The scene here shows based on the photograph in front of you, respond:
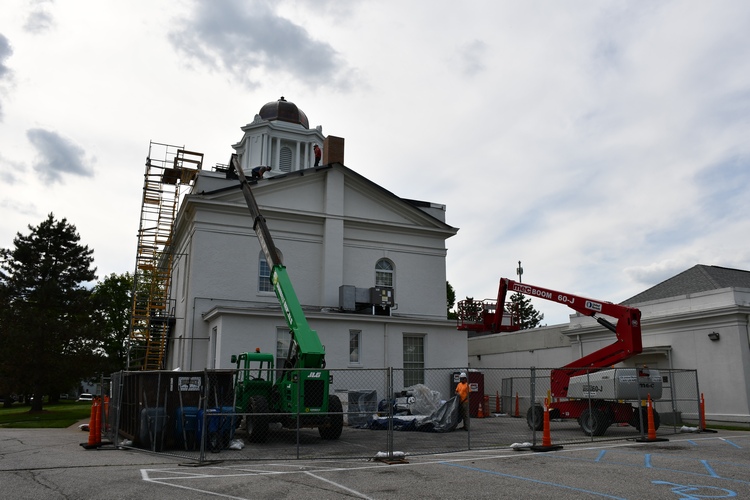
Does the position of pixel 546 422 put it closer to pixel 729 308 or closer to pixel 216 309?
pixel 729 308

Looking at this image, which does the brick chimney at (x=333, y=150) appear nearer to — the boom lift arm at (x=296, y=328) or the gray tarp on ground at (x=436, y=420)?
the boom lift arm at (x=296, y=328)

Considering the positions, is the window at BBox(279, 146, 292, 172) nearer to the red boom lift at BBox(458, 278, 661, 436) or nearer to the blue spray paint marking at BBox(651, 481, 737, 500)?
the red boom lift at BBox(458, 278, 661, 436)

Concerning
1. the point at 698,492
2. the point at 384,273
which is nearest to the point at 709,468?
the point at 698,492

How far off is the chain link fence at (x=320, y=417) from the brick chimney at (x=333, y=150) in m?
12.3

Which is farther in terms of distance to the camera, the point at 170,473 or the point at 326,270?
the point at 326,270

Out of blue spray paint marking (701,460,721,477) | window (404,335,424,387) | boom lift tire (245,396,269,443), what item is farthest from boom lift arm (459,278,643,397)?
boom lift tire (245,396,269,443)

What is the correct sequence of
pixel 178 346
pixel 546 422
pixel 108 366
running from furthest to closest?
1. pixel 108 366
2. pixel 178 346
3. pixel 546 422

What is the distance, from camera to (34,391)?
117 ft

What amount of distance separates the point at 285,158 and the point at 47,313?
16880mm

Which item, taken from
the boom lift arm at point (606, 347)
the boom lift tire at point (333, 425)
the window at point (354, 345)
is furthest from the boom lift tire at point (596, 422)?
the window at point (354, 345)

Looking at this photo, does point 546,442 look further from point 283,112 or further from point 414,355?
point 283,112

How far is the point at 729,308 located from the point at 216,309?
60.0 feet

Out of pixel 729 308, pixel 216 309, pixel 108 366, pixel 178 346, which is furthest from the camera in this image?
pixel 108 366

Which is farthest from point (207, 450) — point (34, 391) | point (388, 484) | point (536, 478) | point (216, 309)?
point (34, 391)
